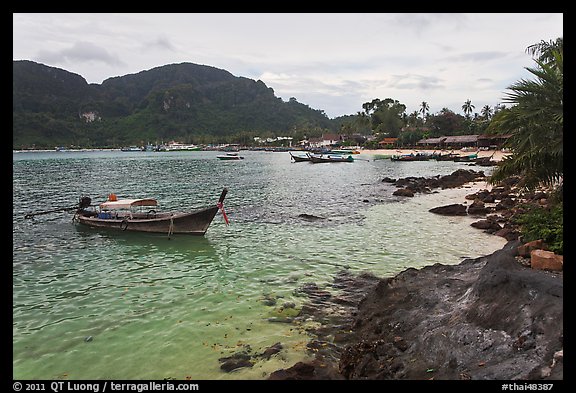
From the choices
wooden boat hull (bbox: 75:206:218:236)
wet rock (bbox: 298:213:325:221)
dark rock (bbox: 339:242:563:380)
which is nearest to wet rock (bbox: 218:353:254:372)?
dark rock (bbox: 339:242:563:380)

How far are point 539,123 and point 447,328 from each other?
613 centimetres

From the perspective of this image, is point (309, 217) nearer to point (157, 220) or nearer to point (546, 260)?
point (157, 220)

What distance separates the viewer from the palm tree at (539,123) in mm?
8969

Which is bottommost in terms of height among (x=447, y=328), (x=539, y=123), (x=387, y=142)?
(x=447, y=328)

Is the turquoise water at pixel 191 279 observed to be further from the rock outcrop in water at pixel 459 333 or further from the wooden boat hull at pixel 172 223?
the rock outcrop in water at pixel 459 333

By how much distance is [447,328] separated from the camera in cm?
689

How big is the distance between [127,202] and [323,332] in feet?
53.0

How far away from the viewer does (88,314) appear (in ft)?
35.4

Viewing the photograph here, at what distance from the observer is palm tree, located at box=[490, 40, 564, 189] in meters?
8.97

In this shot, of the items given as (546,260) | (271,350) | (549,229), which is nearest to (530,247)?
(549,229)

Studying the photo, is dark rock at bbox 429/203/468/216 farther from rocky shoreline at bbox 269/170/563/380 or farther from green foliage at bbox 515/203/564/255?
rocky shoreline at bbox 269/170/563/380

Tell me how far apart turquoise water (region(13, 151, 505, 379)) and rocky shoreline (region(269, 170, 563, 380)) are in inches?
47.3
